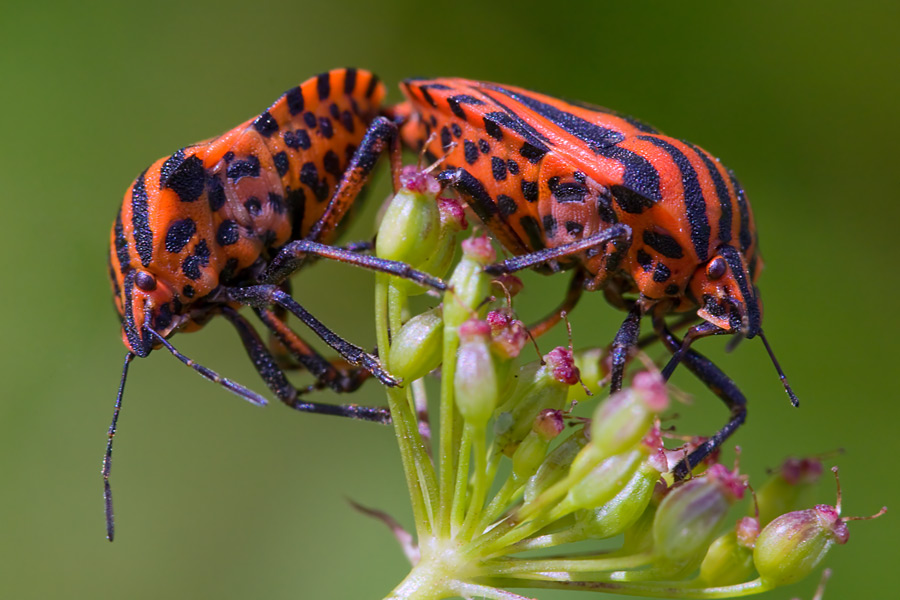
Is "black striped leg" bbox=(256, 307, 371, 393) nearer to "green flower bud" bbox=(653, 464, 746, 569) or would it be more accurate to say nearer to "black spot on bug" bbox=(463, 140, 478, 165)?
"black spot on bug" bbox=(463, 140, 478, 165)

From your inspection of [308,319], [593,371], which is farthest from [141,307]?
[593,371]

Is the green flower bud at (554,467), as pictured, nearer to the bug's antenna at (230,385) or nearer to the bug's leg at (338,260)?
the bug's leg at (338,260)

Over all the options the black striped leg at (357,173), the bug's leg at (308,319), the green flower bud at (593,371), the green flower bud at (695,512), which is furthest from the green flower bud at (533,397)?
the black striped leg at (357,173)

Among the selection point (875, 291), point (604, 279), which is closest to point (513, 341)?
point (604, 279)

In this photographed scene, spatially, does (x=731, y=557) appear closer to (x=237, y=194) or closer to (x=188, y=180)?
(x=237, y=194)

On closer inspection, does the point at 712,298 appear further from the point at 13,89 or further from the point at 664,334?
the point at 13,89
